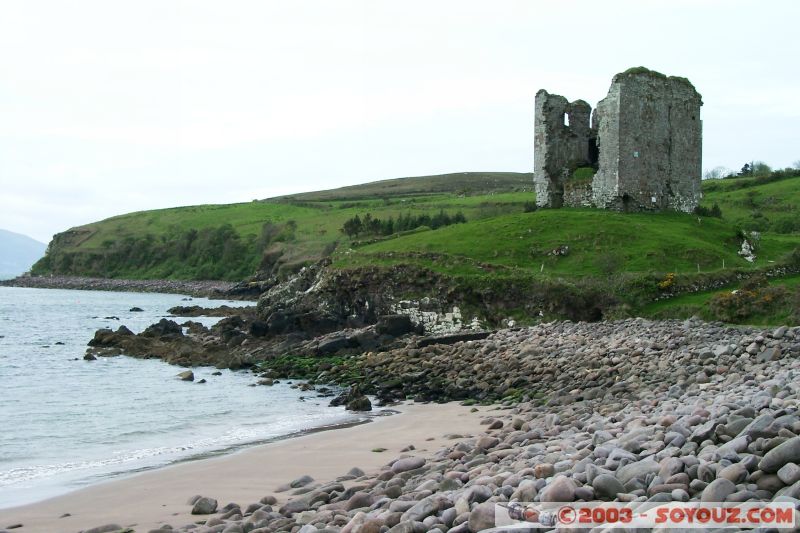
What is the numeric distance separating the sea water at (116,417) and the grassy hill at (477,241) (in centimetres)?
1382

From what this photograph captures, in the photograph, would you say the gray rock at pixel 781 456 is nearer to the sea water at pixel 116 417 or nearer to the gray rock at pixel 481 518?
the gray rock at pixel 481 518

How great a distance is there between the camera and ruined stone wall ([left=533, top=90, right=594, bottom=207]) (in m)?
50.8

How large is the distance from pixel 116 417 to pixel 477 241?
23761 mm

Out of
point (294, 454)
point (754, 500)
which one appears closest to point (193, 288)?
point (294, 454)

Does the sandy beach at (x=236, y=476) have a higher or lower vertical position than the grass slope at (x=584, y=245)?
lower

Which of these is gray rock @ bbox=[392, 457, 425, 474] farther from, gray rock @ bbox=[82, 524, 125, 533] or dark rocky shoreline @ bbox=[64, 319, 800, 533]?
gray rock @ bbox=[82, 524, 125, 533]

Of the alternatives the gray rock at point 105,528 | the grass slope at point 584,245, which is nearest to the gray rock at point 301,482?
the gray rock at point 105,528

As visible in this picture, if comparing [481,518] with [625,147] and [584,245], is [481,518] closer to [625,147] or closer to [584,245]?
[584,245]

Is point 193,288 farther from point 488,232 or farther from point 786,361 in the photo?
point 786,361

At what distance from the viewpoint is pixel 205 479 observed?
13602 mm

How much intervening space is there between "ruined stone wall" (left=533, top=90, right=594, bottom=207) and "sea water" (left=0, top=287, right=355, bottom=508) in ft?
87.2

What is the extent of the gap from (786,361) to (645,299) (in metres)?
15.8

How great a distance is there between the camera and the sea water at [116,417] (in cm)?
1562

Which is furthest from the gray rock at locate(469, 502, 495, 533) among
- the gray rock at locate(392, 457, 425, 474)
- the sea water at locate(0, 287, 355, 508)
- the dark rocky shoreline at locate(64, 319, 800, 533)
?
the sea water at locate(0, 287, 355, 508)
